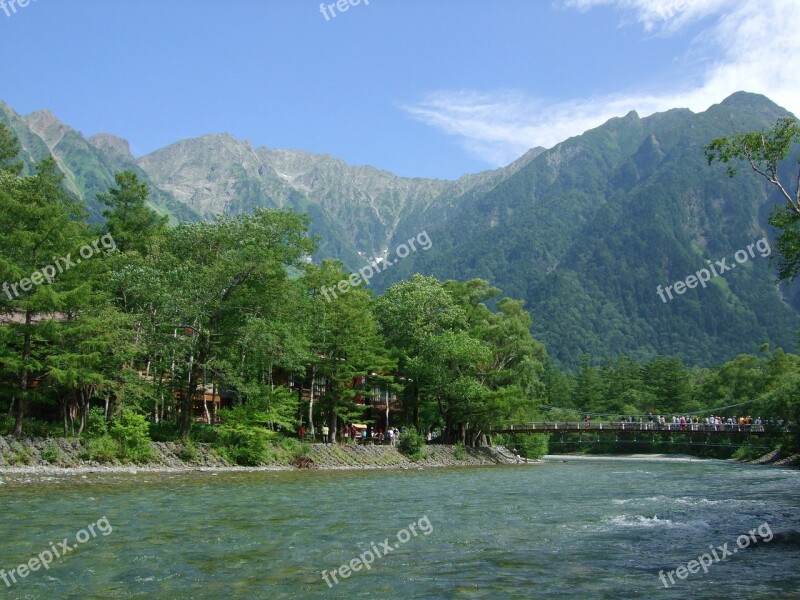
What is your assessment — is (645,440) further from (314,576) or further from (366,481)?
(314,576)

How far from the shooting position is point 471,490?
2780 cm

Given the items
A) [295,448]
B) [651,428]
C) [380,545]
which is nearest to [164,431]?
[295,448]

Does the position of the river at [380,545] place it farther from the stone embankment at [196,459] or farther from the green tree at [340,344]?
the green tree at [340,344]

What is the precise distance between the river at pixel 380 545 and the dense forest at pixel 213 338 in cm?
1006

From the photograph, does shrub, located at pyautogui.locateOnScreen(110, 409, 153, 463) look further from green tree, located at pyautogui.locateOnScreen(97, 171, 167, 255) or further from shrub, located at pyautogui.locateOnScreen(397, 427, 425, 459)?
green tree, located at pyautogui.locateOnScreen(97, 171, 167, 255)

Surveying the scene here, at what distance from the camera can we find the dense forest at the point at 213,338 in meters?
31.5

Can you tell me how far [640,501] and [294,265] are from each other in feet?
80.0

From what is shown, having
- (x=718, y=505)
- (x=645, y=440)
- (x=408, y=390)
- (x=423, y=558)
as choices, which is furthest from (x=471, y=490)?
(x=645, y=440)

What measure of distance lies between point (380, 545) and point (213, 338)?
28.0m

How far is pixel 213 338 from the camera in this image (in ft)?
129

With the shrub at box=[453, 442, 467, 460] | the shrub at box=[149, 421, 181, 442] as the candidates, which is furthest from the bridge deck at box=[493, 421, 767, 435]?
the shrub at box=[149, 421, 181, 442]

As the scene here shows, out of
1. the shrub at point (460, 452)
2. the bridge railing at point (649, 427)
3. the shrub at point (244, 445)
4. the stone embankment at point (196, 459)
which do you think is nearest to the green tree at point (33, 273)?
the stone embankment at point (196, 459)

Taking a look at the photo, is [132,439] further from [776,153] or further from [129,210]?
[129,210]

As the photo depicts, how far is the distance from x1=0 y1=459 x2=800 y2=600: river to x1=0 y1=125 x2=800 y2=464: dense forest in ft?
33.0
